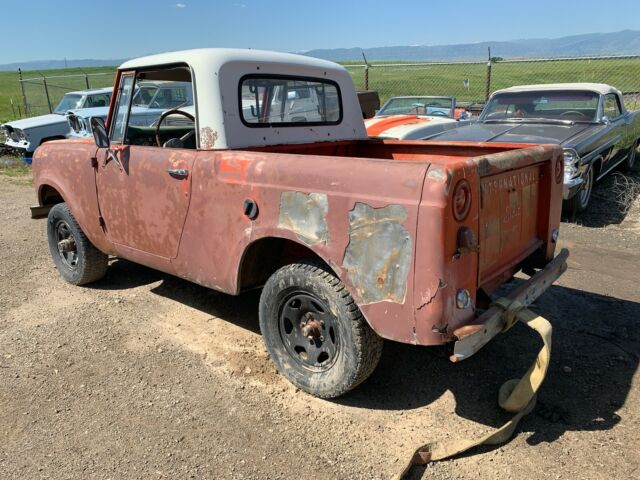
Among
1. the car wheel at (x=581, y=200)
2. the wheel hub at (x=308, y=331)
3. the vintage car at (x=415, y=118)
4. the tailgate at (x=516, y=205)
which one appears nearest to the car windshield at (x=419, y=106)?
the vintage car at (x=415, y=118)

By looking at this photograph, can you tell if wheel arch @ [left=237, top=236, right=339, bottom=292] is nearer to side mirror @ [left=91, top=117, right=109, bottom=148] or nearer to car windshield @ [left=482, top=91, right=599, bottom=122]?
side mirror @ [left=91, top=117, right=109, bottom=148]

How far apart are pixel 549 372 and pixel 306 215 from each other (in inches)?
73.4

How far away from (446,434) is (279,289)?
46.9 inches

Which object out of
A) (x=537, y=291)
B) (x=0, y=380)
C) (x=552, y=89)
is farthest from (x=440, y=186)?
(x=552, y=89)

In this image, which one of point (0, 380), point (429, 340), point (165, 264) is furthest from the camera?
point (165, 264)

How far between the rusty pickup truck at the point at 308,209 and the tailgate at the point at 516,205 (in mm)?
13

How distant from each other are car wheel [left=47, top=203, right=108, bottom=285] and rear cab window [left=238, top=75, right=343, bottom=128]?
2.03 m

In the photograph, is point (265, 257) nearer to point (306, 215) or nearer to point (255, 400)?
point (306, 215)

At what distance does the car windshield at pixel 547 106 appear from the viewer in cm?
758

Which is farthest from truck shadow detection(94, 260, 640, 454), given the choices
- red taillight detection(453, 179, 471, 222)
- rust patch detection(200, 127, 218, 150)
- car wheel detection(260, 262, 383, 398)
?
rust patch detection(200, 127, 218, 150)

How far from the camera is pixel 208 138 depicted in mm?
3408

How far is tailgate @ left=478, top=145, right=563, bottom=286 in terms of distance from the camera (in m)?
2.72

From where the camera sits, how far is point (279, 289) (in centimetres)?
308

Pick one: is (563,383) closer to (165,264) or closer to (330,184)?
(330,184)
